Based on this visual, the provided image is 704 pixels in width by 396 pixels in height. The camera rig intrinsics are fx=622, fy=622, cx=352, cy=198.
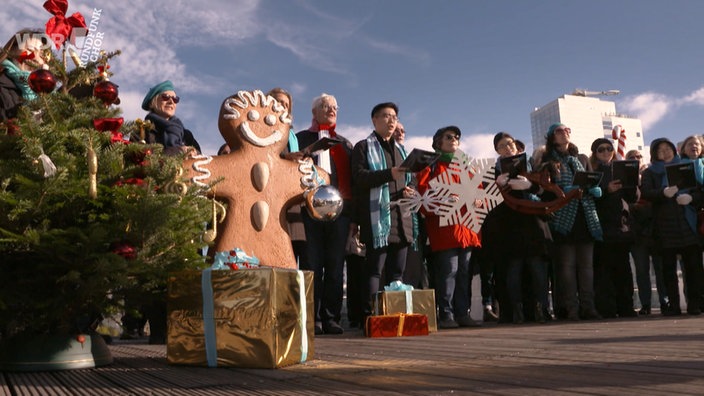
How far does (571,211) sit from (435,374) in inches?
168

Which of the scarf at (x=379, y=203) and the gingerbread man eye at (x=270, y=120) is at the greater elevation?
the gingerbread man eye at (x=270, y=120)

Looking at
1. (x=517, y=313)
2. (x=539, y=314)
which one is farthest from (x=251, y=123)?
(x=539, y=314)

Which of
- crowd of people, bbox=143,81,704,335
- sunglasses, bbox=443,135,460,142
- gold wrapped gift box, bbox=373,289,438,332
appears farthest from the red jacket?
gold wrapped gift box, bbox=373,289,438,332

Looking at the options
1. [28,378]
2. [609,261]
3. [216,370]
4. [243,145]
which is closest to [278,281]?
[216,370]

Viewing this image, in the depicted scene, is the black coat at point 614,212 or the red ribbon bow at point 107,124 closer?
the red ribbon bow at point 107,124

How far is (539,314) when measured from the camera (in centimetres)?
559

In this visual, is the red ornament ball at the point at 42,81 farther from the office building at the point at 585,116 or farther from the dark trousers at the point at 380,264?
the office building at the point at 585,116

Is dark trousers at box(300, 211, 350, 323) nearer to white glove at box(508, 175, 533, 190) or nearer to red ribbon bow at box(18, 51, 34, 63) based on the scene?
white glove at box(508, 175, 533, 190)

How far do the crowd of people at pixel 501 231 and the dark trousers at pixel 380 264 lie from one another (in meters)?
0.01

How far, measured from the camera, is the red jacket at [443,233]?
208 inches

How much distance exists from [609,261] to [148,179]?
5.19 m

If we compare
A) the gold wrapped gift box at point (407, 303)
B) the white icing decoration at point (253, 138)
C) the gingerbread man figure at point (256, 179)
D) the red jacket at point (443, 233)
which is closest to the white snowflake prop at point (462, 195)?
the red jacket at point (443, 233)

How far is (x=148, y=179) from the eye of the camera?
2.62 meters

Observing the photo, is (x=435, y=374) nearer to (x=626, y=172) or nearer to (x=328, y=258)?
(x=328, y=258)
